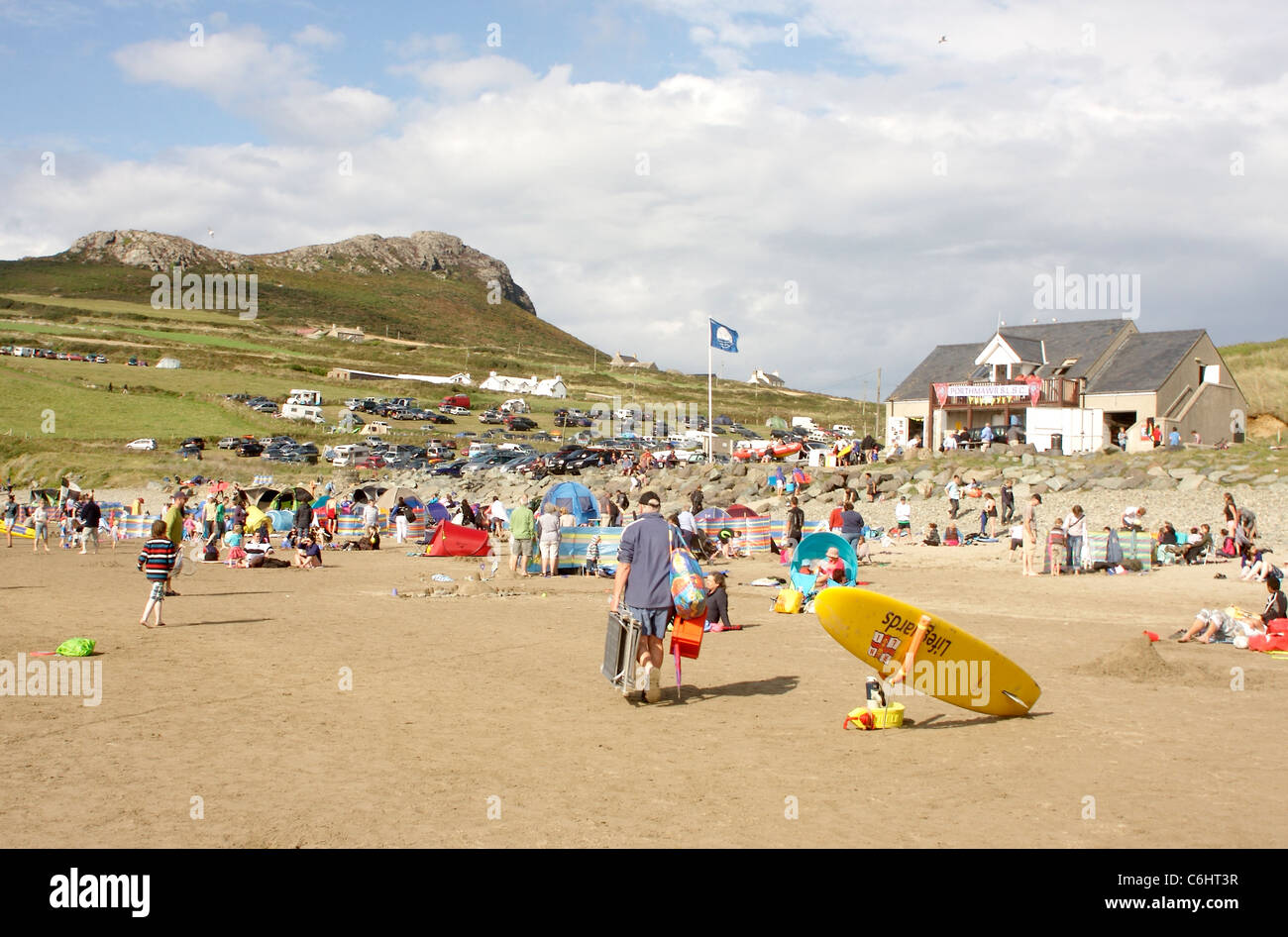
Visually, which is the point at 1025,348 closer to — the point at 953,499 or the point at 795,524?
the point at 953,499

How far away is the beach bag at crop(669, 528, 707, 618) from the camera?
9078mm

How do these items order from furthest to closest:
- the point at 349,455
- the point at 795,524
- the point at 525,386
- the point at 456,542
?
the point at 525,386 → the point at 349,455 → the point at 456,542 → the point at 795,524

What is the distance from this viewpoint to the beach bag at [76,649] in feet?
35.6

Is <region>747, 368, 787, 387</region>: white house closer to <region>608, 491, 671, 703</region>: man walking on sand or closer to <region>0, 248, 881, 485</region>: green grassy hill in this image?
<region>0, 248, 881, 485</region>: green grassy hill

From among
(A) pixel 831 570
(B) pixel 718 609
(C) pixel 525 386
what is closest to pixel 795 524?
(A) pixel 831 570

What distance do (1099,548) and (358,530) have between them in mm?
20976

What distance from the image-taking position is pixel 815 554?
679 inches

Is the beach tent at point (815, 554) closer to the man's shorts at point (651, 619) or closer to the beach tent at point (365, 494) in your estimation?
the man's shorts at point (651, 619)

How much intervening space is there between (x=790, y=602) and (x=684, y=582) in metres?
7.29

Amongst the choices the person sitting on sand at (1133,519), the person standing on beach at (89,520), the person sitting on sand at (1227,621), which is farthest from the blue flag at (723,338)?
the person sitting on sand at (1227,621)

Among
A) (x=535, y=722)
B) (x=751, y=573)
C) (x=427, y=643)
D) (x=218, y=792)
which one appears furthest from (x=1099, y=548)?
(x=218, y=792)

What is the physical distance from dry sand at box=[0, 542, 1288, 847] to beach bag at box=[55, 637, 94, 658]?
0.24 m

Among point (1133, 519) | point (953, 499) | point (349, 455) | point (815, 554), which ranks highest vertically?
point (349, 455)
